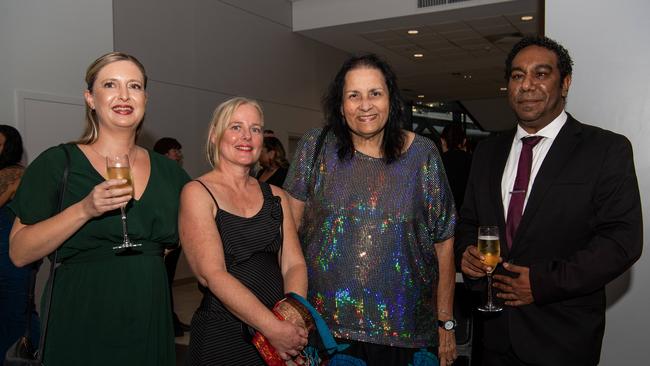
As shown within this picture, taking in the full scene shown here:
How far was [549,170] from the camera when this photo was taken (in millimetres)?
2078

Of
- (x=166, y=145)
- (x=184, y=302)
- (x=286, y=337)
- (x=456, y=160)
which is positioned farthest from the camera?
(x=184, y=302)

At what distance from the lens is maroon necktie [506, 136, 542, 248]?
6.93 ft

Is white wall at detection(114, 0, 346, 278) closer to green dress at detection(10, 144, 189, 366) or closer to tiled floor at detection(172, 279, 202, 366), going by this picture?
tiled floor at detection(172, 279, 202, 366)

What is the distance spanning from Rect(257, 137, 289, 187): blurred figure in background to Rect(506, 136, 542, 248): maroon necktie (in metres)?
3.75

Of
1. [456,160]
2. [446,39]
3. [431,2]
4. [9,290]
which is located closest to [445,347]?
[9,290]

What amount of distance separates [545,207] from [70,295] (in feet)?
5.67

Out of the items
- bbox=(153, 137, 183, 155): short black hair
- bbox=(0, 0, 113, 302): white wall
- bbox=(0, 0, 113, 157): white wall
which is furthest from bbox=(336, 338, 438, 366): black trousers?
bbox=(0, 0, 113, 157): white wall

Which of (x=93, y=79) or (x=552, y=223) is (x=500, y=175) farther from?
(x=93, y=79)

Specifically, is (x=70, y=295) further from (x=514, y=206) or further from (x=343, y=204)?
(x=514, y=206)

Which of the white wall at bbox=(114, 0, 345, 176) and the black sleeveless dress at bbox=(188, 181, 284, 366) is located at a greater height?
the white wall at bbox=(114, 0, 345, 176)

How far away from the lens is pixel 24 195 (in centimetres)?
183

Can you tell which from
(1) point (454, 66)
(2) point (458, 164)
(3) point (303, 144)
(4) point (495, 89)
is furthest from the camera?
(4) point (495, 89)

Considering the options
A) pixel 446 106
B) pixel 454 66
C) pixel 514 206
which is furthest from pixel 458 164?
pixel 446 106

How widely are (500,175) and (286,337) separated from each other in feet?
3.56
